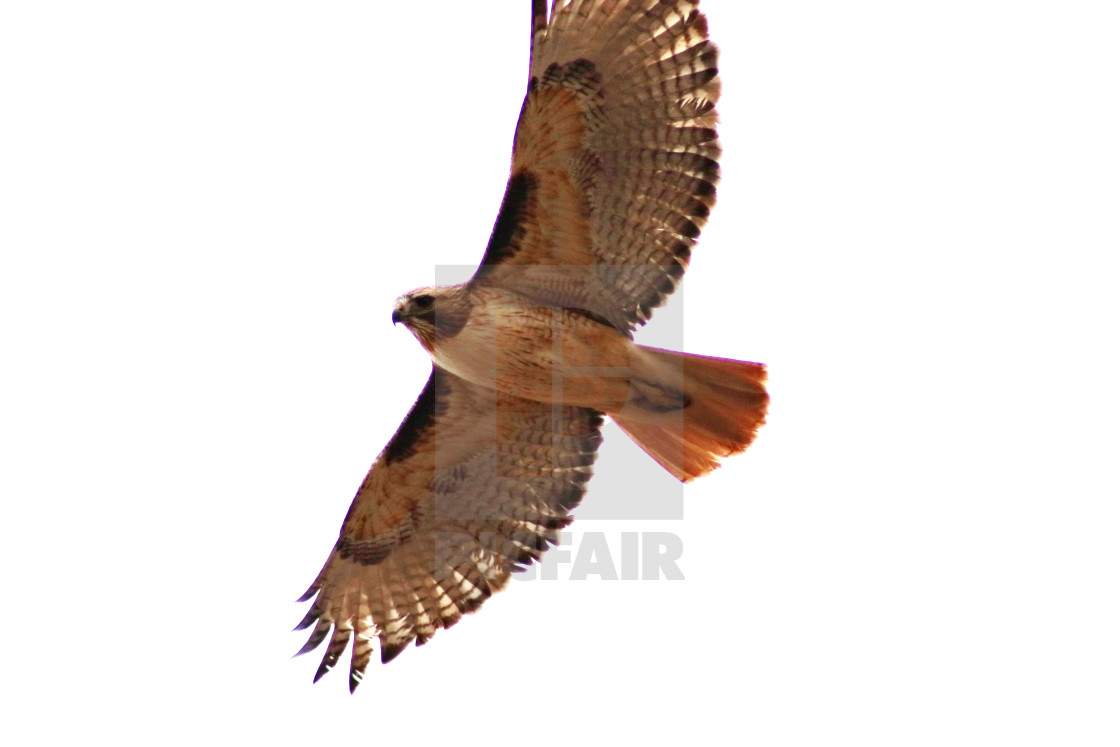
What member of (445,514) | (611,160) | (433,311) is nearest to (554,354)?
(433,311)

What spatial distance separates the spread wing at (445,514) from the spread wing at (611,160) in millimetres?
1008

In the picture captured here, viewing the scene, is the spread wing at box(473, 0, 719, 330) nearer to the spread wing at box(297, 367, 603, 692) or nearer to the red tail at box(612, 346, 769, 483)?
the red tail at box(612, 346, 769, 483)

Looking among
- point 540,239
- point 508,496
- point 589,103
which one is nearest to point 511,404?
point 508,496

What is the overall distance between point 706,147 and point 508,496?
2.55 meters

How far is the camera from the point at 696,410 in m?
7.88

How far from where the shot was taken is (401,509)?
28.8ft

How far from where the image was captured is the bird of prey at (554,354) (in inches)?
286

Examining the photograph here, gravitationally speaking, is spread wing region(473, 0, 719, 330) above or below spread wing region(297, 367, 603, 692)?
above

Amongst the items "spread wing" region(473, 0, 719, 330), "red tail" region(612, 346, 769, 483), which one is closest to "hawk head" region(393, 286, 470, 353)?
"spread wing" region(473, 0, 719, 330)

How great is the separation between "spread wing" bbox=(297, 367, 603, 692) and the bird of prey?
1 centimetres

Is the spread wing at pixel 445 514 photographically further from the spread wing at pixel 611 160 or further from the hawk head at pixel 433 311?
the spread wing at pixel 611 160

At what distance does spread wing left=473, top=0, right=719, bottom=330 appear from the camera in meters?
7.22

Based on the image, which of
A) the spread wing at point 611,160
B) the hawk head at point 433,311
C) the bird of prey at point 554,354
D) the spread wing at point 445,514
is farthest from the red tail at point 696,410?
the hawk head at point 433,311

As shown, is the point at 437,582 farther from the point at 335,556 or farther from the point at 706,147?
the point at 706,147
